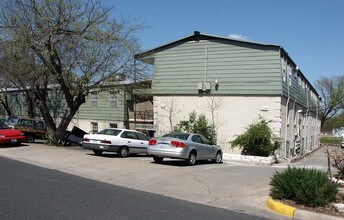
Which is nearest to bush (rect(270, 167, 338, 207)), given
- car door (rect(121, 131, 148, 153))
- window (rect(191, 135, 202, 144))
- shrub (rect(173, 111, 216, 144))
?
window (rect(191, 135, 202, 144))

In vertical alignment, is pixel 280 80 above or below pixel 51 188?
above

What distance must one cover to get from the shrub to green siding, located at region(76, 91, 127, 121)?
712 centimetres

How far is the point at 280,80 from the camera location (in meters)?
22.2

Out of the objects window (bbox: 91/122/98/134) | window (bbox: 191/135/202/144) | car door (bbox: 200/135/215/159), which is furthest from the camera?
window (bbox: 91/122/98/134)

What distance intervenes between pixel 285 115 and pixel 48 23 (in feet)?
47.6

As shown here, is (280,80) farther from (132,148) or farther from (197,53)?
(132,148)

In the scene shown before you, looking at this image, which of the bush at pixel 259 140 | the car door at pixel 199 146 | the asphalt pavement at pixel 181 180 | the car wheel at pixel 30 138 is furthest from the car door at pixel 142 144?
the car wheel at pixel 30 138

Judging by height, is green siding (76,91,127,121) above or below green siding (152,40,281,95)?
below

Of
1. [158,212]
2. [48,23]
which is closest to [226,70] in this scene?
[48,23]

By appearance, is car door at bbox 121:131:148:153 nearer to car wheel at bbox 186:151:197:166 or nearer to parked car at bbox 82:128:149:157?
parked car at bbox 82:128:149:157

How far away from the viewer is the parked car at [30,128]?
26.7m

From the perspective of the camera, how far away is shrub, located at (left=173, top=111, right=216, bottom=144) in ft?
78.1

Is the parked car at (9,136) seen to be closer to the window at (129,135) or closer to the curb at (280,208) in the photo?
the window at (129,135)

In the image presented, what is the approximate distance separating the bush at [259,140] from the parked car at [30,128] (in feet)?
45.3
